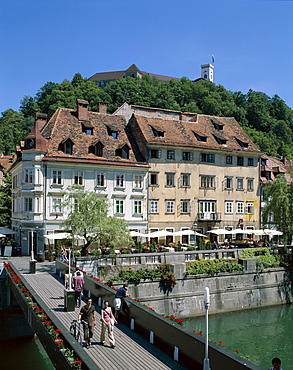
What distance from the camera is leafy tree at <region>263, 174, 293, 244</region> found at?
4034 centimetres

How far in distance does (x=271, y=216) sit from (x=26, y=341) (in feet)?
84.5

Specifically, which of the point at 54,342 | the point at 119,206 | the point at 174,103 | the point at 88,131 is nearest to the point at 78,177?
the point at 119,206

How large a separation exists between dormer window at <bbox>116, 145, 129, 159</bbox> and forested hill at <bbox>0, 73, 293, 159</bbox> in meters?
56.7

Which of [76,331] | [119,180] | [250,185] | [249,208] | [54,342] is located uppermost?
[119,180]

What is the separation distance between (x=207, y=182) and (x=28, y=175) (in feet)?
67.3

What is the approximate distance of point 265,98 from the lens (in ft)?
429

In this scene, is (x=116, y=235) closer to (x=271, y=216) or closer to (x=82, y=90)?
(x=271, y=216)

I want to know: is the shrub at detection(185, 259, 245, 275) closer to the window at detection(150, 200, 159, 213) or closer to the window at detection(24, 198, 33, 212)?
the window at detection(150, 200, 159, 213)

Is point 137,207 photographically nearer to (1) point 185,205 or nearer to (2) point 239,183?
(1) point 185,205

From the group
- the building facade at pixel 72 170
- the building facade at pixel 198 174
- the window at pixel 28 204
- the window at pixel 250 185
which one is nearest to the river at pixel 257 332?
the building facade at pixel 198 174

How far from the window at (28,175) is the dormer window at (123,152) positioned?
9314 millimetres

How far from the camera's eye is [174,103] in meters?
118

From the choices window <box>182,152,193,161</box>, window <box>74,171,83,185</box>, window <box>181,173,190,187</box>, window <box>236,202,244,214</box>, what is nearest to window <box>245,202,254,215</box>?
window <box>236,202,244,214</box>

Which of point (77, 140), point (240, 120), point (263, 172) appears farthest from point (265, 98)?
point (77, 140)
